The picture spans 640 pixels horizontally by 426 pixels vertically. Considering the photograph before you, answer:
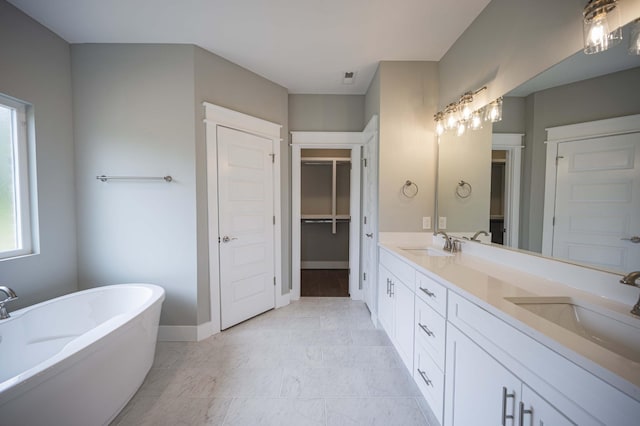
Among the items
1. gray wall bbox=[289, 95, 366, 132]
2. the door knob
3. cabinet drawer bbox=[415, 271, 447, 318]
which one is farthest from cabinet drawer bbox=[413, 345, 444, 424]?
gray wall bbox=[289, 95, 366, 132]

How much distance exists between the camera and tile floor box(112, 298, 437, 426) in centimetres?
148

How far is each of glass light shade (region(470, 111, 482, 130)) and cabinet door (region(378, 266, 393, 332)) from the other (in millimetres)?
1385

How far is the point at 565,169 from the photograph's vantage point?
1191mm

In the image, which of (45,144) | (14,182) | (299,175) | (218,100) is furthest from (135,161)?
(299,175)

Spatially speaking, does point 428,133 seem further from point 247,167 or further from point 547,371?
point 547,371

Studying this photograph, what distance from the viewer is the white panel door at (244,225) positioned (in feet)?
8.05

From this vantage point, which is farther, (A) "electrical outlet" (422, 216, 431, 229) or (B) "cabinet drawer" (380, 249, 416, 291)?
(A) "electrical outlet" (422, 216, 431, 229)

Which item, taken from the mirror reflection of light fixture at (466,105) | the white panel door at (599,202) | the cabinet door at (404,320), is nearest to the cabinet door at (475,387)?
the cabinet door at (404,320)

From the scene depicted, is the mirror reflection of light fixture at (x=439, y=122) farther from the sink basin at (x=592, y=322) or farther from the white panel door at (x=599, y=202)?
the sink basin at (x=592, y=322)

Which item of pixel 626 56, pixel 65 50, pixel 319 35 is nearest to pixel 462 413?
pixel 626 56

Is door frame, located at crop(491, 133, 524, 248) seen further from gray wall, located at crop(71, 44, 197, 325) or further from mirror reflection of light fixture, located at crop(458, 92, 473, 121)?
gray wall, located at crop(71, 44, 197, 325)

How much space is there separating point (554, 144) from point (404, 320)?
1.41m

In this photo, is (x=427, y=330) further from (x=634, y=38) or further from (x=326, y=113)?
(x=326, y=113)

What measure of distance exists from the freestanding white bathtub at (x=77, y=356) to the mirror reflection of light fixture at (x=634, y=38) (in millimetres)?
2692
